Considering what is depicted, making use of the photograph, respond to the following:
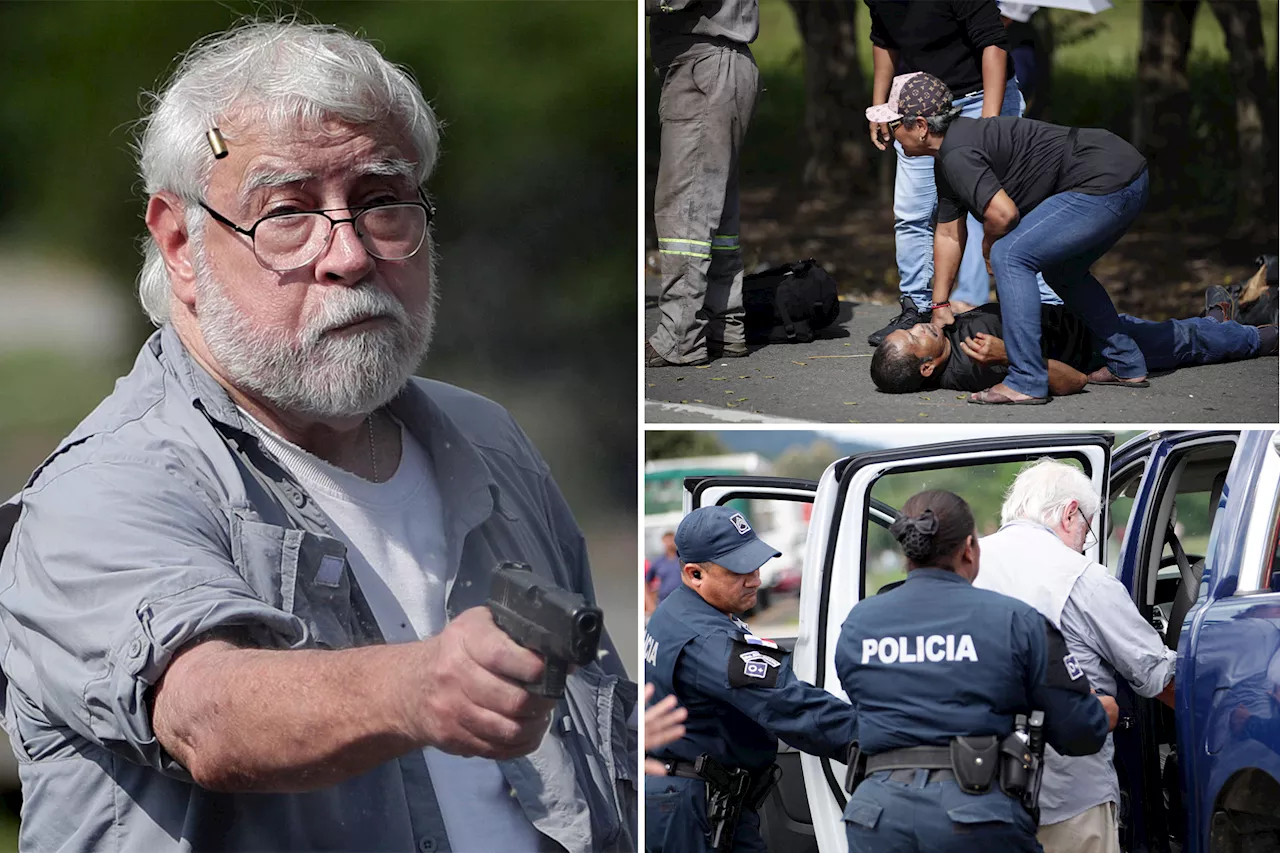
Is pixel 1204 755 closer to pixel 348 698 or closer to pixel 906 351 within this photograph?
pixel 906 351

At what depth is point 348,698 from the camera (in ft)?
6.04

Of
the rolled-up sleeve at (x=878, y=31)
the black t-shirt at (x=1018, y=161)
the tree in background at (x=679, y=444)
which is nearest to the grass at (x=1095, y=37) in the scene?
the rolled-up sleeve at (x=878, y=31)

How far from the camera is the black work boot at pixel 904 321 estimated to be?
3.73m

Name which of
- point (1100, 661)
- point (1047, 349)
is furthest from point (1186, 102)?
point (1100, 661)

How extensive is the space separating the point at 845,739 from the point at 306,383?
1.57 metres

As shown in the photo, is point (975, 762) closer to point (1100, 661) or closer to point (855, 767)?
point (855, 767)

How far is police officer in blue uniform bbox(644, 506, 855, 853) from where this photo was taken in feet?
11.1

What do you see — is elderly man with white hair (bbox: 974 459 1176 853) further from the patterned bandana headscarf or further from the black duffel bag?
the patterned bandana headscarf

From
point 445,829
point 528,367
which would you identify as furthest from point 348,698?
point 528,367

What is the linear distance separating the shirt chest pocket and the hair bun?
54.0 inches

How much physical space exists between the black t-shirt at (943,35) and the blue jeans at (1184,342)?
2.52 feet

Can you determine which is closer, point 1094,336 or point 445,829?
point 445,829

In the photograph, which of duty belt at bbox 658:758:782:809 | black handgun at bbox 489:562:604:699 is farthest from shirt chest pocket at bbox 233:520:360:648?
duty belt at bbox 658:758:782:809

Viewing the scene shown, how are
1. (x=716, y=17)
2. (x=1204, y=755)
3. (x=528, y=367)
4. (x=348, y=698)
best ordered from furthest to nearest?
(x=528, y=367), (x=716, y=17), (x=1204, y=755), (x=348, y=698)
